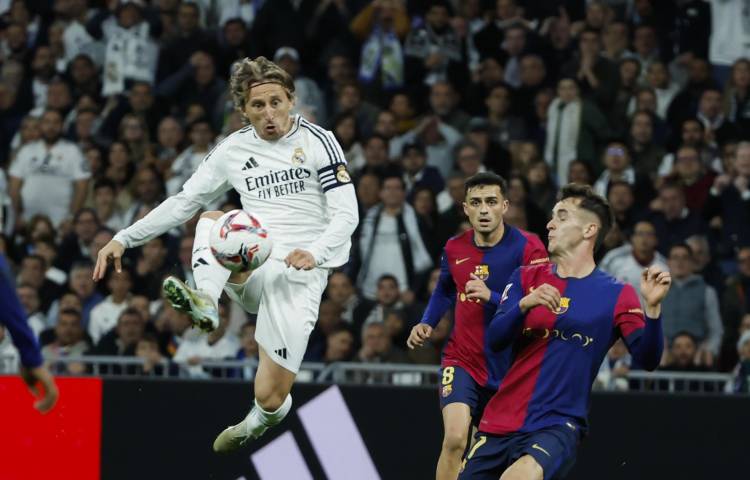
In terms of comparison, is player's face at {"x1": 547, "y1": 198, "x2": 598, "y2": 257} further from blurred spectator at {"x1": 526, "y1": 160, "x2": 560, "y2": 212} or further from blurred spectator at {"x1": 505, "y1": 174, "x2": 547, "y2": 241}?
blurred spectator at {"x1": 526, "y1": 160, "x2": 560, "y2": 212}

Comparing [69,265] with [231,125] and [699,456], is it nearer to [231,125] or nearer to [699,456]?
[231,125]

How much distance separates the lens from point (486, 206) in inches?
383

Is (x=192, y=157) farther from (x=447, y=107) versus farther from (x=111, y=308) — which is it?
(x=447, y=107)

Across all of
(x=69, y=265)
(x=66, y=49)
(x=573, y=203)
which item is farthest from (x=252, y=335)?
(x=66, y=49)

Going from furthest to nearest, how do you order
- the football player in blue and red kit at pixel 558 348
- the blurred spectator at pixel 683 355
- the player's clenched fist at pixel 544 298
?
the blurred spectator at pixel 683 355 → the football player in blue and red kit at pixel 558 348 → the player's clenched fist at pixel 544 298

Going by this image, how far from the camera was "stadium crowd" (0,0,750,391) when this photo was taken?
12938 millimetres

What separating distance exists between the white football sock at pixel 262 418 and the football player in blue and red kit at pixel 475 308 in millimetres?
965

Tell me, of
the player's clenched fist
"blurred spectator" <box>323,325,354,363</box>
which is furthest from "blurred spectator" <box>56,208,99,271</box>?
the player's clenched fist

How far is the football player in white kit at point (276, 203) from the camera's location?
30.4ft

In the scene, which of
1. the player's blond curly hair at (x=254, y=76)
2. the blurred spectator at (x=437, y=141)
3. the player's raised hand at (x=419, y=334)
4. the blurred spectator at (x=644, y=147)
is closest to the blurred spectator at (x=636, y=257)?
the blurred spectator at (x=644, y=147)

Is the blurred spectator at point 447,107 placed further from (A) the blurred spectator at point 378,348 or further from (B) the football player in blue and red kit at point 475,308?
(B) the football player in blue and red kit at point 475,308

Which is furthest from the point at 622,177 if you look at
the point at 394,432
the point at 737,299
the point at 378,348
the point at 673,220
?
the point at 394,432

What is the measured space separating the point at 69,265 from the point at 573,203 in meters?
7.50

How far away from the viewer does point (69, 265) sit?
14.7 meters
